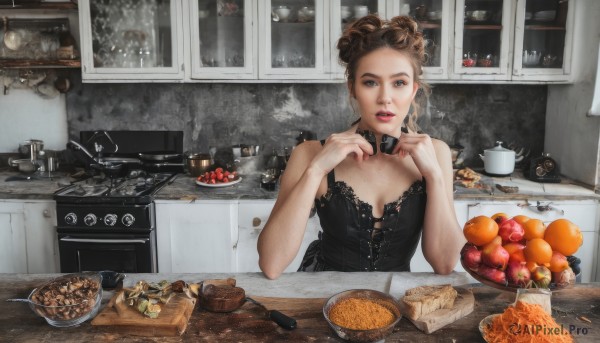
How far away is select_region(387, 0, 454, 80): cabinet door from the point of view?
10.7 ft

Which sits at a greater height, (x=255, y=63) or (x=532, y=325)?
(x=255, y=63)

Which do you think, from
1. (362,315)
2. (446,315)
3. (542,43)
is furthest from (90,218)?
(542,43)

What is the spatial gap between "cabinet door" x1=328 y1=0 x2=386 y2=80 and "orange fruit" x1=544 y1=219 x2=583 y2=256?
218 centimetres

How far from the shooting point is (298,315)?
1.32 m

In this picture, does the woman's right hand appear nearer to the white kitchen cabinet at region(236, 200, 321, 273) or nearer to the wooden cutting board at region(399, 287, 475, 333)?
the wooden cutting board at region(399, 287, 475, 333)

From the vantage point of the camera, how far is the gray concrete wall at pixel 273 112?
3.75 m

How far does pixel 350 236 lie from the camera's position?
6.16ft

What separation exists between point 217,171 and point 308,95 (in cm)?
95

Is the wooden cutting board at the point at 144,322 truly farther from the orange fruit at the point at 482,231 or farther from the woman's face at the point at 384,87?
the woman's face at the point at 384,87

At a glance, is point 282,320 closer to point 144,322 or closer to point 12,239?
point 144,322

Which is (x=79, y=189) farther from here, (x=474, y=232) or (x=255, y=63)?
(x=474, y=232)

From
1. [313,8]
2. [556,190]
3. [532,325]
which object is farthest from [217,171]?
[532,325]

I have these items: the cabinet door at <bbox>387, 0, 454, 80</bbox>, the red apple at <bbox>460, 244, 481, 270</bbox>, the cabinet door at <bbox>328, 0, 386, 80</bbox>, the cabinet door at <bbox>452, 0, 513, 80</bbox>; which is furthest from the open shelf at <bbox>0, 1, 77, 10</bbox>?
the red apple at <bbox>460, 244, 481, 270</bbox>

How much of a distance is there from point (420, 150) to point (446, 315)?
59 centimetres
